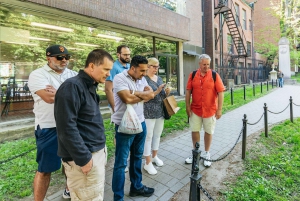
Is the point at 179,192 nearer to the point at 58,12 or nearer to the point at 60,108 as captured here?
the point at 60,108

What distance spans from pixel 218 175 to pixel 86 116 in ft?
9.58

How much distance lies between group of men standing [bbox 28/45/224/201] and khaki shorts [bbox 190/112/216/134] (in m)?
0.12

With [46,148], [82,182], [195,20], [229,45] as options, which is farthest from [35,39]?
[229,45]

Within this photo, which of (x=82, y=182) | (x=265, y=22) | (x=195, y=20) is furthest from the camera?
(x=265, y=22)

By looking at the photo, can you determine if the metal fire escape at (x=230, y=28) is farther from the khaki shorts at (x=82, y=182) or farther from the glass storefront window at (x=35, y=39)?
the khaki shorts at (x=82, y=182)

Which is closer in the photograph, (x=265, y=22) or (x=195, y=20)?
(x=195, y=20)

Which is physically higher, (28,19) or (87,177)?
(28,19)

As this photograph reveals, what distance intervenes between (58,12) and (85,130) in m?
6.40

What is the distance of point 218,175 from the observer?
3.61m

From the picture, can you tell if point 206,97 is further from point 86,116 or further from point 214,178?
Result: point 86,116

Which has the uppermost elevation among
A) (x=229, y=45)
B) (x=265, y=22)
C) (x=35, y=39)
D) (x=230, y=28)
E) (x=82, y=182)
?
(x=265, y=22)

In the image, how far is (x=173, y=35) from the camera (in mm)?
10828

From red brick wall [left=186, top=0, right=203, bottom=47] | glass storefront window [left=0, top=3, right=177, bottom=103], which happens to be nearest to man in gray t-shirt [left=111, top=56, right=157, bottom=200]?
glass storefront window [left=0, top=3, right=177, bottom=103]

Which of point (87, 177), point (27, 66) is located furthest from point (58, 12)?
point (87, 177)
